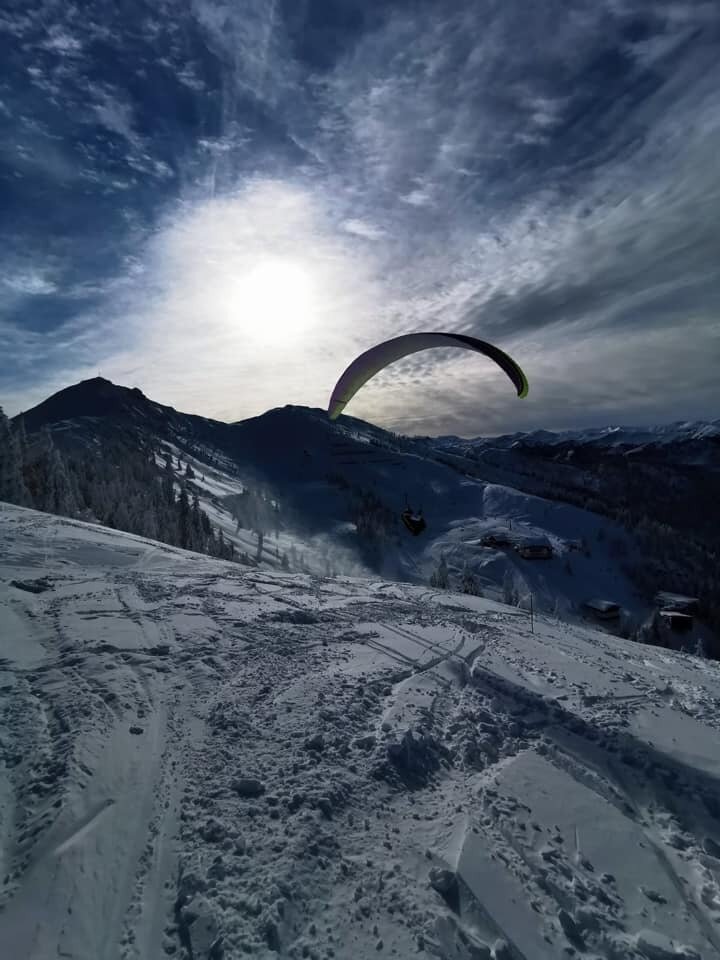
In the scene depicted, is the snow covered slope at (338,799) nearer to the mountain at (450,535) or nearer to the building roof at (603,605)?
the mountain at (450,535)

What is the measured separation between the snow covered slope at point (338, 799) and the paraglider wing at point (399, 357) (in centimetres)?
832

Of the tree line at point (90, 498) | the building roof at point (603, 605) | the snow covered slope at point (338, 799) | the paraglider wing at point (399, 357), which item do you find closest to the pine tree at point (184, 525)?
the tree line at point (90, 498)

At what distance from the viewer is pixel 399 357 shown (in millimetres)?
16250

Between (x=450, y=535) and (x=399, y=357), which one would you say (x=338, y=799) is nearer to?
(x=399, y=357)

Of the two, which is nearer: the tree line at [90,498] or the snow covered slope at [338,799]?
the snow covered slope at [338,799]

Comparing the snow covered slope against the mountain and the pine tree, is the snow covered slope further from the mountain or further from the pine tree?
the pine tree

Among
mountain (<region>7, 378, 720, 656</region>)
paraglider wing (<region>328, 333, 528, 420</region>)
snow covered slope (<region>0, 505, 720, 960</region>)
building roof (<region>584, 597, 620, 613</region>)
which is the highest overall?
paraglider wing (<region>328, 333, 528, 420</region>)

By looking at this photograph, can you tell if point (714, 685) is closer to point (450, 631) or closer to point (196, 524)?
point (450, 631)

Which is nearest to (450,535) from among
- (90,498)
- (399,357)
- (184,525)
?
(184,525)

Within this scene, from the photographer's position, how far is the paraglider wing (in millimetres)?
15188

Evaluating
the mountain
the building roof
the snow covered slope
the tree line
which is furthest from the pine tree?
the building roof

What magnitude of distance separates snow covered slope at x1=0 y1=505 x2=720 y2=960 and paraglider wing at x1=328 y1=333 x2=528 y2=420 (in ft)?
27.3

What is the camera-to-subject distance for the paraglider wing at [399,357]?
49.8 feet

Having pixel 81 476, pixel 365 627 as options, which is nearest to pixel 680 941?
pixel 365 627
